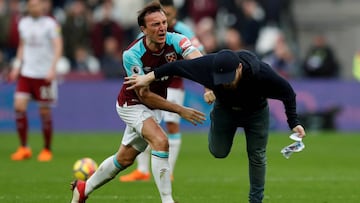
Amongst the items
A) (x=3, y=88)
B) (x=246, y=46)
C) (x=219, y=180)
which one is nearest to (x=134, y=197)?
(x=219, y=180)

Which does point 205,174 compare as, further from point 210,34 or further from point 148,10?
point 210,34

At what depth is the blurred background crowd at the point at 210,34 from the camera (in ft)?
83.4

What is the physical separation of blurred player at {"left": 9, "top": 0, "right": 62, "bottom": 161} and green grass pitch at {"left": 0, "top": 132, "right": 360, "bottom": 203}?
2.01 ft

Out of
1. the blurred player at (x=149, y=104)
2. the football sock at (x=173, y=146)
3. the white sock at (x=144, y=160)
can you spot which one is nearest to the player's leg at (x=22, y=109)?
the white sock at (x=144, y=160)

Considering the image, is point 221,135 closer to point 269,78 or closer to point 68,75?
point 269,78

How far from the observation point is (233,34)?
2445 cm

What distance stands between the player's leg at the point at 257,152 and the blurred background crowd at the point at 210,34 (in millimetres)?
14088

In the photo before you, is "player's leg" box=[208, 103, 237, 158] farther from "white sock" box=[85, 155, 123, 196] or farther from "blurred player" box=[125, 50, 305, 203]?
"white sock" box=[85, 155, 123, 196]

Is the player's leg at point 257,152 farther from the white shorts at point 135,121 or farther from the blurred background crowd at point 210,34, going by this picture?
the blurred background crowd at point 210,34

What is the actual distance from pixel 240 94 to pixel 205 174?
5.53 m

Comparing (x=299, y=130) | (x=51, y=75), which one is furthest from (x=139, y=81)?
(x=51, y=75)

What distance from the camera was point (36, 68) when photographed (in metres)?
17.5

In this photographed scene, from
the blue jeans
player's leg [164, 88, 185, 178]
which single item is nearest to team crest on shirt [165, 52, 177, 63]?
the blue jeans

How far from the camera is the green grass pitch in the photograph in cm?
1220
